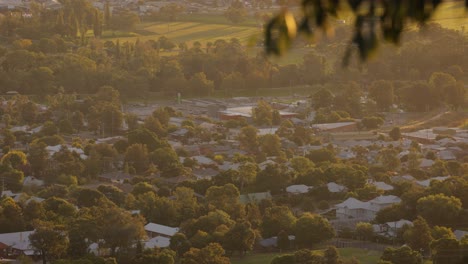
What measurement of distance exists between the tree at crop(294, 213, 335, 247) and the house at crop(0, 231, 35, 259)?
2.85m

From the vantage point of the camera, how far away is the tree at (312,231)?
11.6m

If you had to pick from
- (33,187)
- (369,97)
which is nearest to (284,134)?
(369,97)

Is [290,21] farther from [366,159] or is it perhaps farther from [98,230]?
[366,159]

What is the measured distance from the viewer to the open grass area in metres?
10.9

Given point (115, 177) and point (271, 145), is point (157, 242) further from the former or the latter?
point (271, 145)

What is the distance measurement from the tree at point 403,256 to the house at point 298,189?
3.84m

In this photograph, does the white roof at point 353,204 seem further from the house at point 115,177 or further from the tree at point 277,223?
the house at point 115,177

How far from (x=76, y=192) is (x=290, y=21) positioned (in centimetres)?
1123

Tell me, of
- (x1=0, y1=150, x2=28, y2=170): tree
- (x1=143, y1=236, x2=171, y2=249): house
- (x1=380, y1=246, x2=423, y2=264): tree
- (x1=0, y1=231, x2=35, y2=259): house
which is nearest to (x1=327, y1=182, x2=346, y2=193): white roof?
(x1=143, y1=236, x2=171, y2=249): house

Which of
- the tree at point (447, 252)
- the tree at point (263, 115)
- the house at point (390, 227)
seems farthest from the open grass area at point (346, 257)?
the tree at point (263, 115)

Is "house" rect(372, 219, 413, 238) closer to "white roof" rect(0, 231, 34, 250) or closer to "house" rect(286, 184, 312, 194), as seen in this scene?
"house" rect(286, 184, 312, 194)

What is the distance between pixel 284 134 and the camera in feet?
60.3

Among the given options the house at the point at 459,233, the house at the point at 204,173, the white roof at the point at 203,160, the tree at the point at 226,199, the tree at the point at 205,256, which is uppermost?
the tree at the point at 205,256

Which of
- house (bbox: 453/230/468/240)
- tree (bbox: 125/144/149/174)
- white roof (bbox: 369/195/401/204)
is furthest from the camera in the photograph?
tree (bbox: 125/144/149/174)
